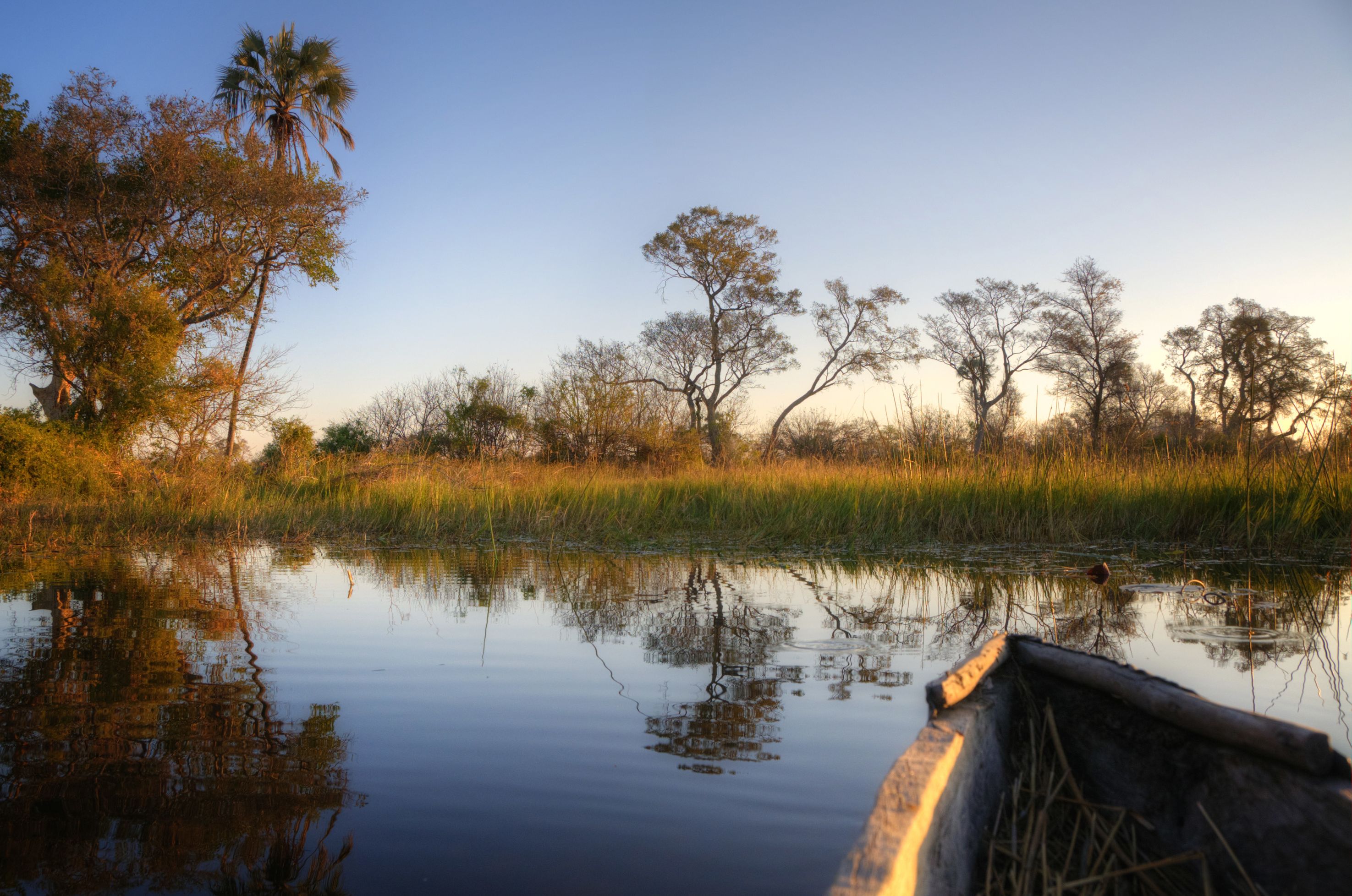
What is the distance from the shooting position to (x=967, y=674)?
1605mm

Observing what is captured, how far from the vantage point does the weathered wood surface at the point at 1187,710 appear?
1.16 meters

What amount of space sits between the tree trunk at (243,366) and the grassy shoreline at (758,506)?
276cm

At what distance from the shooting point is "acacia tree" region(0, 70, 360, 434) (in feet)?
42.6

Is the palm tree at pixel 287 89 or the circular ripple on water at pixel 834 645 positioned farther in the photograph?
the palm tree at pixel 287 89

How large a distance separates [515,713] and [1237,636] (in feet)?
9.96

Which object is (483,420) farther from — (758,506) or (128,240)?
(758,506)

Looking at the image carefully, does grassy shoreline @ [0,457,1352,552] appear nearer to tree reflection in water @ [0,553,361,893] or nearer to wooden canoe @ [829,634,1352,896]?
tree reflection in water @ [0,553,361,893]

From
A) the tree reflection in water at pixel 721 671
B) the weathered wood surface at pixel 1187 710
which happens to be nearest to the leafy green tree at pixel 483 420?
the tree reflection in water at pixel 721 671

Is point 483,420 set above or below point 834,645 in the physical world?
above

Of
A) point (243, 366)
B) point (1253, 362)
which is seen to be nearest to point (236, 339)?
point (243, 366)

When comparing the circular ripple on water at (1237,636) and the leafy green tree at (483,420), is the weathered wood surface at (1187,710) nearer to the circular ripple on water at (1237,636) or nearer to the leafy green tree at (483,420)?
the circular ripple on water at (1237,636)

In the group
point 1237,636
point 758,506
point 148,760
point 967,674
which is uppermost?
point 758,506

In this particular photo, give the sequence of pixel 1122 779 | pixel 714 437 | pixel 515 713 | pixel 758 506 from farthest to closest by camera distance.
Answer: pixel 714 437, pixel 758 506, pixel 515 713, pixel 1122 779

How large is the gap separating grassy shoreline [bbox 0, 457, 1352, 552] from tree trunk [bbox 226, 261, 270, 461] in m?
2.76
